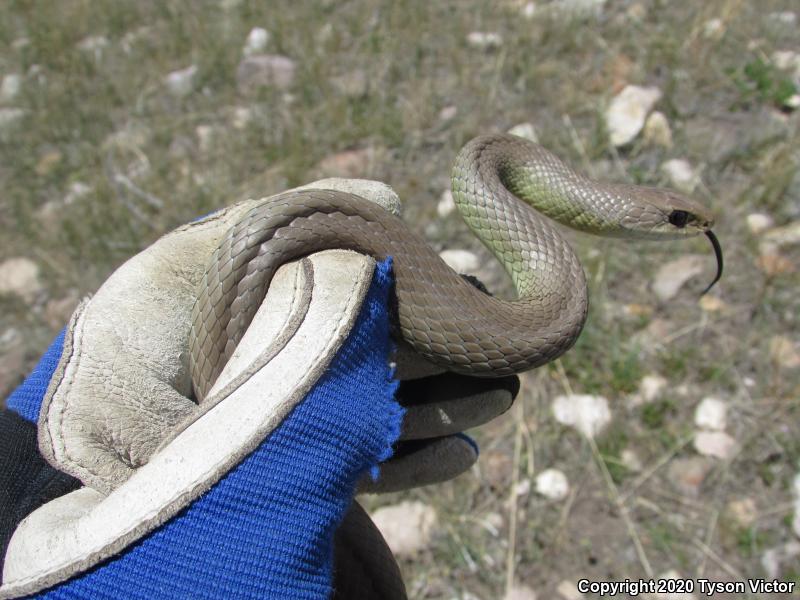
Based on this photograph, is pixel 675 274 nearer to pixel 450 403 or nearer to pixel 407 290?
pixel 450 403

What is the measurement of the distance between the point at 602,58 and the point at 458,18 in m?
1.09

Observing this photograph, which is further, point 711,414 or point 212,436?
point 711,414

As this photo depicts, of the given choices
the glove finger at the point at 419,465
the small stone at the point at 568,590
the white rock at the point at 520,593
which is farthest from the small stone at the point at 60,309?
the small stone at the point at 568,590

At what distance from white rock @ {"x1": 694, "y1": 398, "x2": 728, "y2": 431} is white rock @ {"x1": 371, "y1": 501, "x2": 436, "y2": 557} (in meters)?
1.38

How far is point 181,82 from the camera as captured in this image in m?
5.18

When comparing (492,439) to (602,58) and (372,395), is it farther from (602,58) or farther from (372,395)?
(602,58)

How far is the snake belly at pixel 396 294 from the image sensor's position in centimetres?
195

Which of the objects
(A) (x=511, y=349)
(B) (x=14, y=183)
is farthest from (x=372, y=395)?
(B) (x=14, y=183)

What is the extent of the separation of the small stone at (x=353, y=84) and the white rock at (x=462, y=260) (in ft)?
4.72

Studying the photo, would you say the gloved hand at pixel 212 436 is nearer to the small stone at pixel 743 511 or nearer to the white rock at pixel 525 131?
the small stone at pixel 743 511

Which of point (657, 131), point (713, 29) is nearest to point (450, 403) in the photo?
point (657, 131)

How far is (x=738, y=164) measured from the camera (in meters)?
4.23

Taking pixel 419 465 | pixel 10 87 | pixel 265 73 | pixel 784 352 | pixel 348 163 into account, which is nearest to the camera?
pixel 419 465

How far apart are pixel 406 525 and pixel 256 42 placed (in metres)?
3.74
